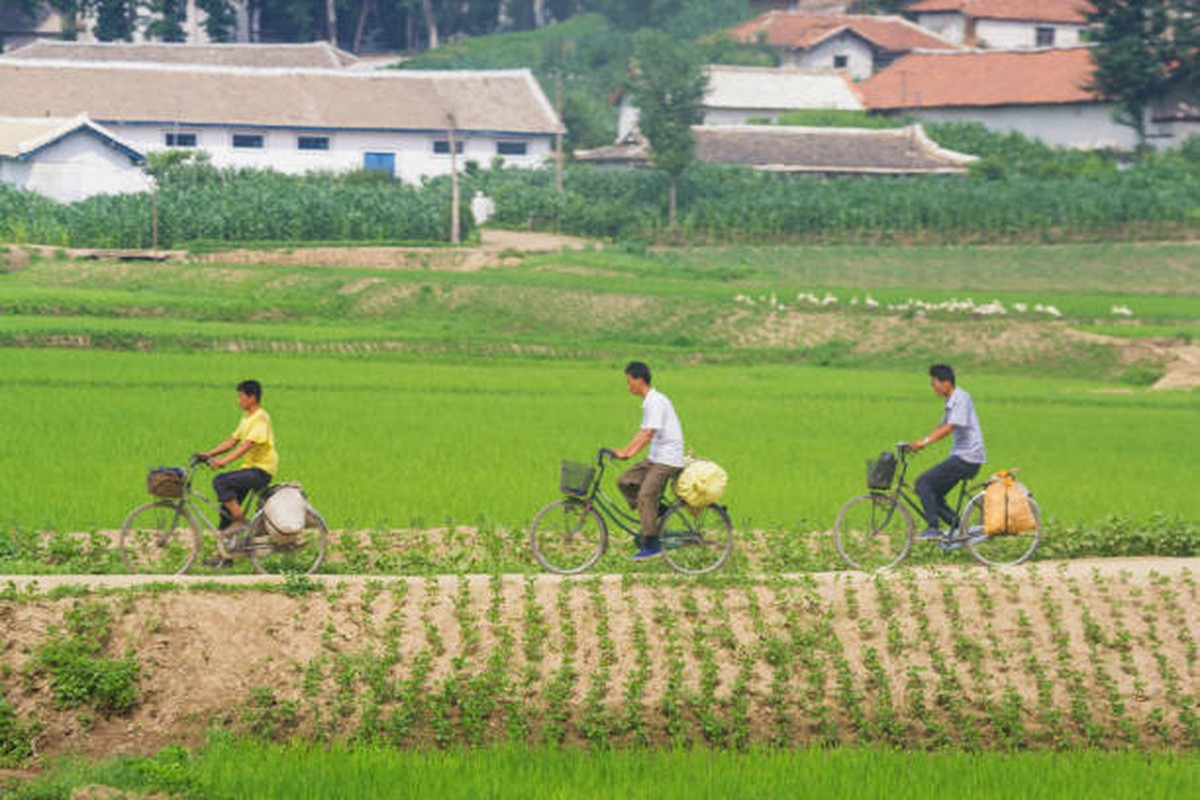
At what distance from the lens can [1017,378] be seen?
37312mm

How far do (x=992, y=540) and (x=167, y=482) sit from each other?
718 centimetres

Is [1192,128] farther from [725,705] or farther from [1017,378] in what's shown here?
[725,705]

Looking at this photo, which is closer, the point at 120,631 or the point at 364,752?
the point at 364,752

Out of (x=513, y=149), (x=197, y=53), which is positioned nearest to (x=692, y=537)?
(x=513, y=149)

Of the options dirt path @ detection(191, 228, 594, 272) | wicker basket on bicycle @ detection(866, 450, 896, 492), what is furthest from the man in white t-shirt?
dirt path @ detection(191, 228, 594, 272)

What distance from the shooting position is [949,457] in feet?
52.5

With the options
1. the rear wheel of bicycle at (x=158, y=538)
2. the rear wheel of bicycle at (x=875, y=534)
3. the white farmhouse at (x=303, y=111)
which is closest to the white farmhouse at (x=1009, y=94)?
the white farmhouse at (x=303, y=111)

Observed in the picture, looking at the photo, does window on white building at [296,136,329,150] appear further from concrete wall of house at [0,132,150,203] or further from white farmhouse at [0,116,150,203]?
concrete wall of house at [0,132,150,203]

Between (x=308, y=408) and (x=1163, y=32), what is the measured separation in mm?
50423

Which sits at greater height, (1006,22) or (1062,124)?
(1006,22)

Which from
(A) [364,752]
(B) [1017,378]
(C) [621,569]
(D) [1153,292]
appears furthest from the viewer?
(D) [1153,292]

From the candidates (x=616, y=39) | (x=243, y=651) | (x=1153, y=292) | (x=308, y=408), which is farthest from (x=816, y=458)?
(x=616, y=39)

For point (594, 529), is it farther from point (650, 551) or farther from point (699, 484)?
point (699, 484)

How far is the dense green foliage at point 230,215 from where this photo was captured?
51.8 metres
